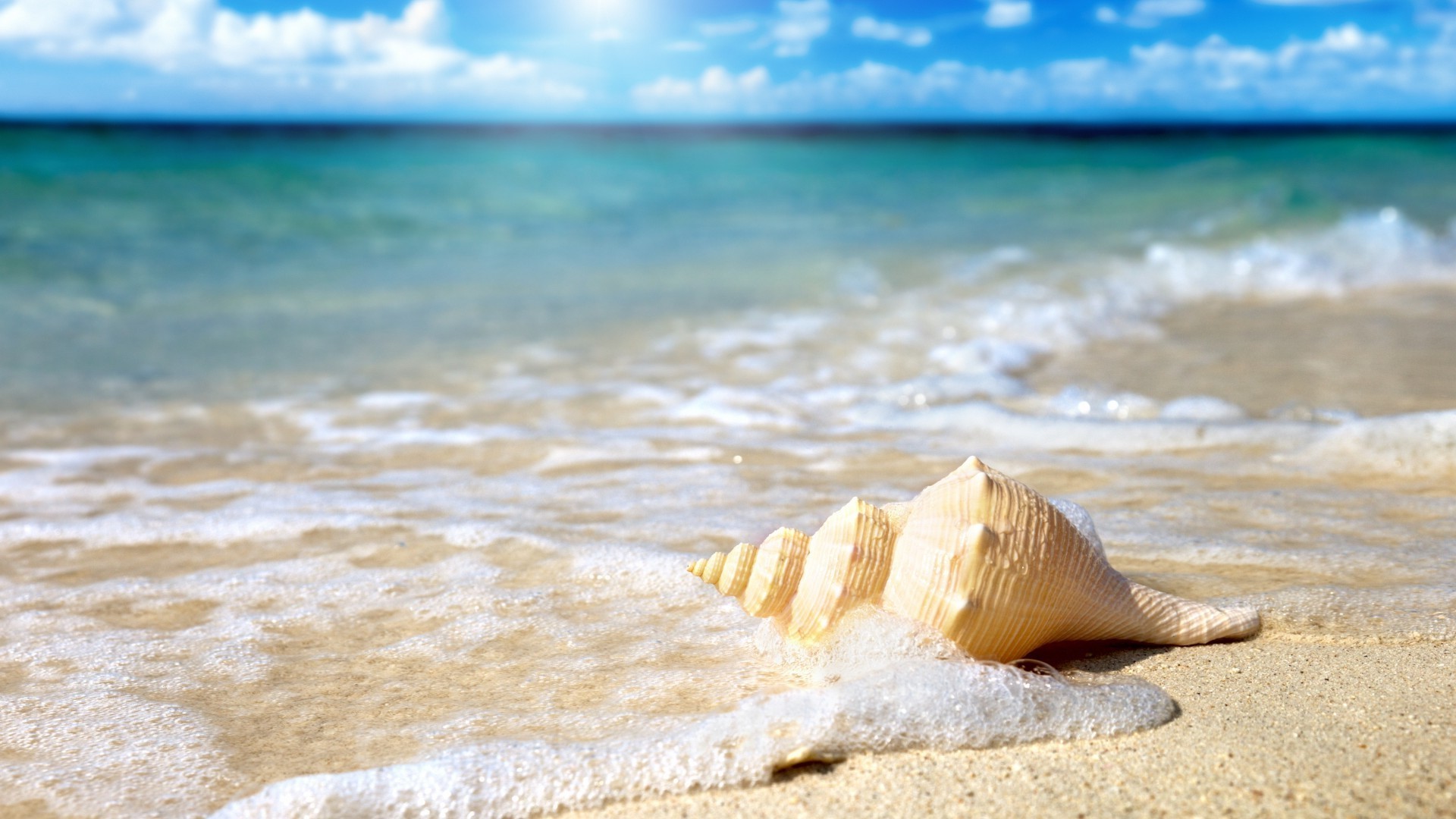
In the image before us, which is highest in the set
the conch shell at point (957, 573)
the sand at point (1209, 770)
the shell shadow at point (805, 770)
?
the conch shell at point (957, 573)

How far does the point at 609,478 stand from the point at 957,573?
2287 mm

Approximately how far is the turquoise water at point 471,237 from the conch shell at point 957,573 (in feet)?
14.9

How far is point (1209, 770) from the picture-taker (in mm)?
1962

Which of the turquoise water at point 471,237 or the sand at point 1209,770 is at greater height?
the turquoise water at point 471,237

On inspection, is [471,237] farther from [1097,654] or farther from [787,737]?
[787,737]

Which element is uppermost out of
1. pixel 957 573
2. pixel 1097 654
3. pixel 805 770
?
pixel 957 573

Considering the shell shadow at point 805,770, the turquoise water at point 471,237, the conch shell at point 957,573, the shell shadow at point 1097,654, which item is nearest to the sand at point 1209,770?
the shell shadow at point 805,770

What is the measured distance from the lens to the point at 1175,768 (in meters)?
1.98

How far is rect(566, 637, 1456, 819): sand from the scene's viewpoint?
1859 mm

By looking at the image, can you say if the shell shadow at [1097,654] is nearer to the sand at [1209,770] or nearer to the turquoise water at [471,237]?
the sand at [1209,770]

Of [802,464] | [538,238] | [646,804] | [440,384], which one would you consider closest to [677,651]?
A: [646,804]

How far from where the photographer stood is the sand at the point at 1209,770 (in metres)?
1.86

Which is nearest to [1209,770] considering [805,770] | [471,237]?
[805,770]

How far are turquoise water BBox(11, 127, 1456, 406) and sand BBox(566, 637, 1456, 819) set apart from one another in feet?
16.0
